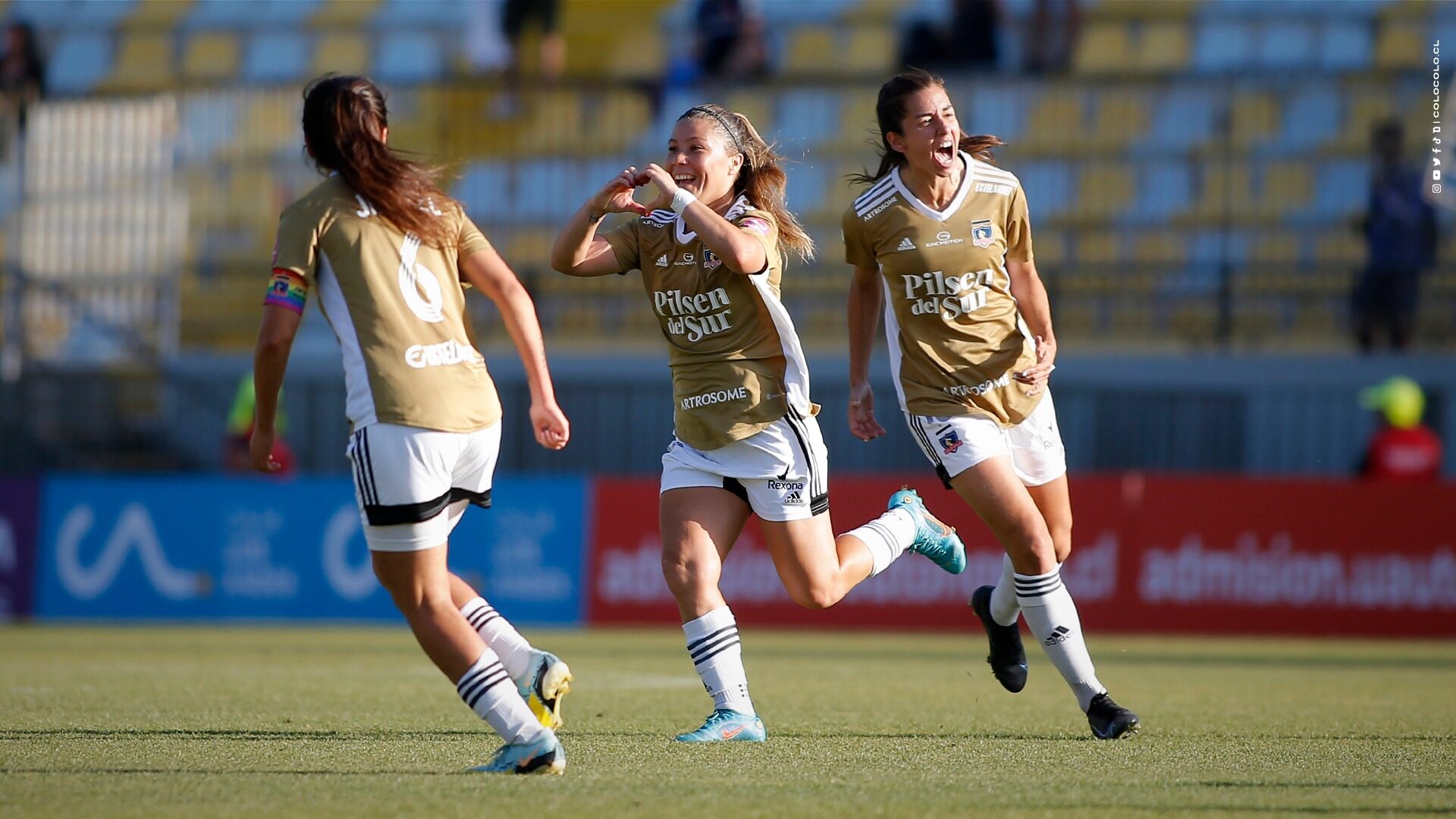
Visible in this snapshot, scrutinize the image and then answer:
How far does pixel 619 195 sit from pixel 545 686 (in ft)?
5.18

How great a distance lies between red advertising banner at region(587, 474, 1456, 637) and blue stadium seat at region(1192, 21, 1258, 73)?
6.61 metres

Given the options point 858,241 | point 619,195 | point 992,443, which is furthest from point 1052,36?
point 619,195

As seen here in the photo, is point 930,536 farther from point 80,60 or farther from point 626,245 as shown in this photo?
point 80,60

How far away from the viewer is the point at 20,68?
20.2 metres

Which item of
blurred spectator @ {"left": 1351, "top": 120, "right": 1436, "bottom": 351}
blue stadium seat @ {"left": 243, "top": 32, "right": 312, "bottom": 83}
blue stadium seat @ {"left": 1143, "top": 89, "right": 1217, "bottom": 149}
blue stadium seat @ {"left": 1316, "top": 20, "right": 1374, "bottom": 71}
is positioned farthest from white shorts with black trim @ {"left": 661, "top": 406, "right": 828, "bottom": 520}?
blue stadium seat @ {"left": 243, "top": 32, "right": 312, "bottom": 83}

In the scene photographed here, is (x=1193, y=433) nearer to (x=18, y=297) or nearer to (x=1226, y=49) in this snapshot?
(x=1226, y=49)

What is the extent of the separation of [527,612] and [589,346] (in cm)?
434

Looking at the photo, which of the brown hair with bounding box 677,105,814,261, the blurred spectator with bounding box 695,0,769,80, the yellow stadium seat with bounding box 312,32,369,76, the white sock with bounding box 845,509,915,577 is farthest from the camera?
the yellow stadium seat with bounding box 312,32,369,76

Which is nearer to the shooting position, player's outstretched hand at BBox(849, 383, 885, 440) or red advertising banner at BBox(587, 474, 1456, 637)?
player's outstretched hand at BBox(849, 383, 885, 440)

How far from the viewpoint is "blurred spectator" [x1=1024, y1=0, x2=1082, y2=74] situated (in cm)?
1861

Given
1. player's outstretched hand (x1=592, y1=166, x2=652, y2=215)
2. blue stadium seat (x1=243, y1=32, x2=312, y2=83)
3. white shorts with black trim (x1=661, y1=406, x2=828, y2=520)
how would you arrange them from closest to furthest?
1. player's outstretched hand (x1=592, y1=166, x2=652, y2=215)
2. white shorts with black trim (x1=661, y1=406, x2=828, y2=520)
3. blue stadium seat (x1=243, y1=32, x2=312, y2=83)

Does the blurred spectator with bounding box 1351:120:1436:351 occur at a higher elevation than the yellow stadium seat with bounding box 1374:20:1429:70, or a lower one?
lower

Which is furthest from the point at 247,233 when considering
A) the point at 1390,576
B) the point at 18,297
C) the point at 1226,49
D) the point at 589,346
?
the point at 1390,576

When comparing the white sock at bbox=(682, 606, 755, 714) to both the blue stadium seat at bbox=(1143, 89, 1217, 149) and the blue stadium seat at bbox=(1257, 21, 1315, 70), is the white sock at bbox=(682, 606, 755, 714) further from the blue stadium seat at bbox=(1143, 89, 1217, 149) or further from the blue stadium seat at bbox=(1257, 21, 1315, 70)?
the blue stadium seat at bbox=(1257, 21, 1315, 70)
